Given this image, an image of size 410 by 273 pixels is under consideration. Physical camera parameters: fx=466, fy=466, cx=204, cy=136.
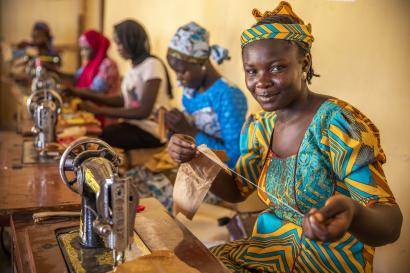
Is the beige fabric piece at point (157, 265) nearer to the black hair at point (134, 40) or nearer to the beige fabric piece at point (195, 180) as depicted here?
the beige fabric piece at point (195, 180)

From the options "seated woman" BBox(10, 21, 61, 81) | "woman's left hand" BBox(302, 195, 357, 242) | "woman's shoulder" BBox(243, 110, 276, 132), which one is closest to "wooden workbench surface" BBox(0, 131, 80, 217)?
"woman's shoulder" BBox(243, 110, 276, 132)

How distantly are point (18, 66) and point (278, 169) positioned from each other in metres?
6.04

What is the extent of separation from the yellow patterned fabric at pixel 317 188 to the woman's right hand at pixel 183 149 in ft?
0.88

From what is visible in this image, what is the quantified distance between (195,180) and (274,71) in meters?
0.50

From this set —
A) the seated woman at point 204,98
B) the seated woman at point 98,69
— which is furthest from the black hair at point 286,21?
the seated woman at point 98,69

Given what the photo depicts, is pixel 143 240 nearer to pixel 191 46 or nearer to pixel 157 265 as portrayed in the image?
pixel 157 265

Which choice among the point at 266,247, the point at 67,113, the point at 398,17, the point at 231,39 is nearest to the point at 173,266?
the point at 266,247

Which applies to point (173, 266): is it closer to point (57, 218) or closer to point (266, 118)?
point (57, 218)

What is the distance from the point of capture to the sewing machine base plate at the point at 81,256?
1.28 metres

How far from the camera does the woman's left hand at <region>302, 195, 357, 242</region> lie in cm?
102

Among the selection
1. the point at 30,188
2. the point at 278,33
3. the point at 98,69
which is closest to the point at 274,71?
the point at 278,33

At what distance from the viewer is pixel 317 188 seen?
4.93 ft

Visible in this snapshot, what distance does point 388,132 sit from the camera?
1.91 m

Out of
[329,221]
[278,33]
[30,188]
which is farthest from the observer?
[30,188]
